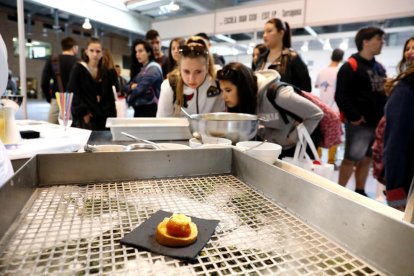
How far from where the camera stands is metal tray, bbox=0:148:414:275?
474 millimetres

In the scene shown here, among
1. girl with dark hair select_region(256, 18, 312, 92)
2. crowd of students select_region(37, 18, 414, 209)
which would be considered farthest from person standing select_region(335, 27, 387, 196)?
girl with dark hair select_region(256, 18, 312, 92)

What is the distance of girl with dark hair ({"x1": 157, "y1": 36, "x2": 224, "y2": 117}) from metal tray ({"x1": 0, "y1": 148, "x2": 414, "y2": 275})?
1029mm

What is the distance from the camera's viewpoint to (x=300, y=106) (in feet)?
Answer: 5.19

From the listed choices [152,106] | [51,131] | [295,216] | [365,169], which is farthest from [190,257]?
[365,169]

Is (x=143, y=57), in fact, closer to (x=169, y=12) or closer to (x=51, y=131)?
(x=51, y=131)

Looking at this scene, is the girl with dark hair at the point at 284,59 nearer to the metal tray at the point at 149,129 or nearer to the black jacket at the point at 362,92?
the black jacket at the point at 362,92

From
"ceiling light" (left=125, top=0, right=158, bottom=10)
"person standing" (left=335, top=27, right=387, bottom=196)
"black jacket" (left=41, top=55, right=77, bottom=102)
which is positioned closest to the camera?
"person standing" (left=335, top=27, right=387, bottom=196)

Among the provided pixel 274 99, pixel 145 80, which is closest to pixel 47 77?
pixel 145 80

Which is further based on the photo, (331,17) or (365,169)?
(331,17)

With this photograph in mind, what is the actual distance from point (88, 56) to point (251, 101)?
5.95ft

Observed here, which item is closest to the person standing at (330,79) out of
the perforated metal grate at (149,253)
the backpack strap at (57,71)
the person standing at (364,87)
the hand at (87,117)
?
the person standing at (364,87)

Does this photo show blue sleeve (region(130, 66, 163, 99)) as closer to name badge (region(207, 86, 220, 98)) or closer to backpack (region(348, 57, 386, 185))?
name badge (region(207, 86, 220, 98))

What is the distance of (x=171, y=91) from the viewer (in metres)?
1.97

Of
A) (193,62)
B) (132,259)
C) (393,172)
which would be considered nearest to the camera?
(132,259)
